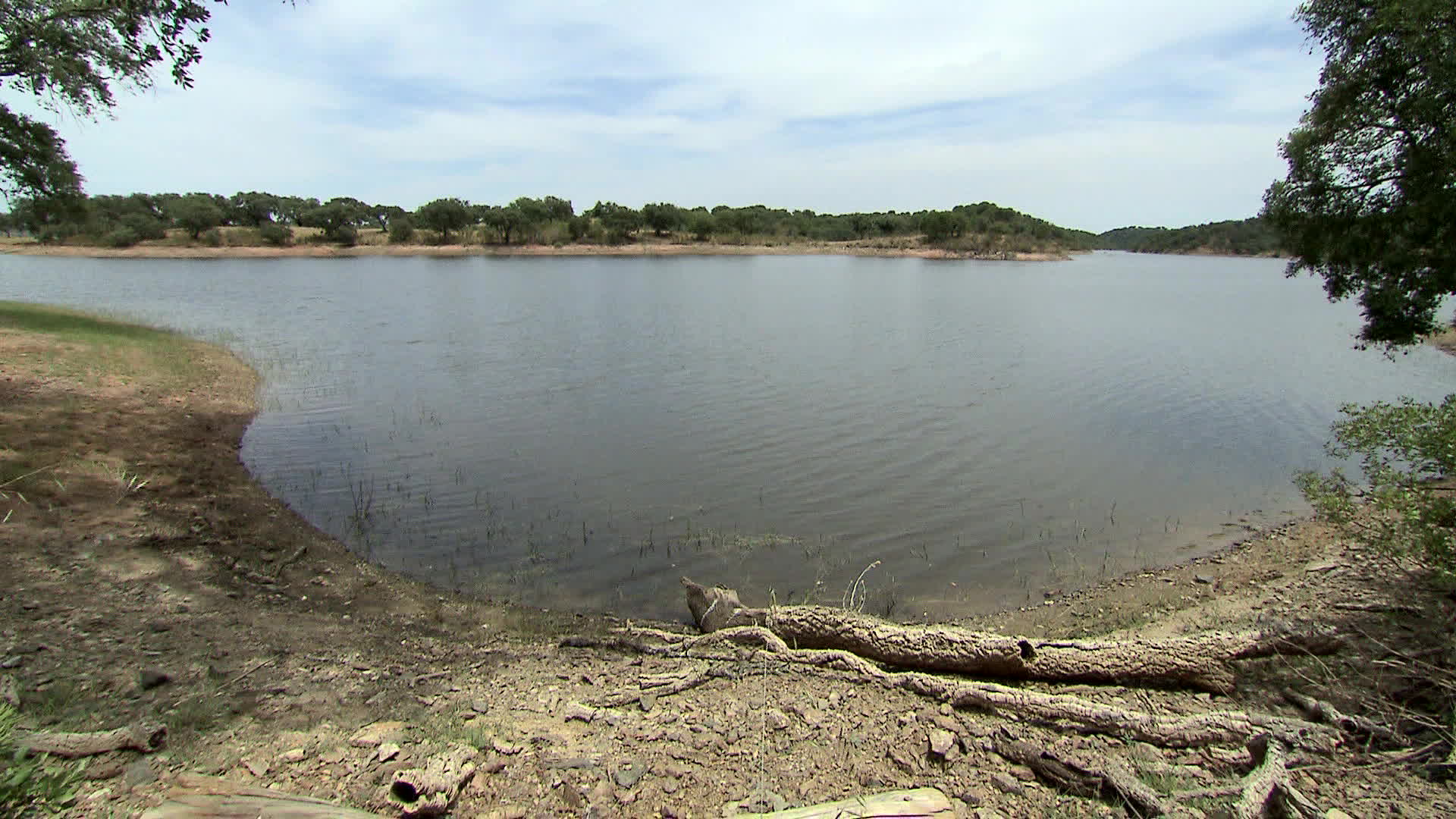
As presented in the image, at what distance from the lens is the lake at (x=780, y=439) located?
862 centimetres

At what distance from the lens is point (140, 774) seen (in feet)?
11.5

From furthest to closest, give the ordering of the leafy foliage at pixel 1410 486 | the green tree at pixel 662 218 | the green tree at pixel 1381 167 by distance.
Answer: the green tree at pixel 662 218, the green tree at pixel 1381 167, the leafy foliage at pixel 1410 486

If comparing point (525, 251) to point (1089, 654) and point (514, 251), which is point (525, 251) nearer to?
point (514, 251)

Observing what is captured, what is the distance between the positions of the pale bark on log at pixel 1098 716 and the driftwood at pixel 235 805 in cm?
312

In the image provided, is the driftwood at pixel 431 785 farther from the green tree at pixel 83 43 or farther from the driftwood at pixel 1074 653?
the green tree at pixel 83 43

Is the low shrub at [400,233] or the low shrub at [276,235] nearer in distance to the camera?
the low shrub at [276,235]

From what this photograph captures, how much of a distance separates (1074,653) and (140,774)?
18.7ft

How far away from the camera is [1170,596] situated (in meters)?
7.71

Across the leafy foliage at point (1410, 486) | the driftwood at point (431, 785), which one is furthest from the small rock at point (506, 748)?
the leafy foliage at point (1410, 486)

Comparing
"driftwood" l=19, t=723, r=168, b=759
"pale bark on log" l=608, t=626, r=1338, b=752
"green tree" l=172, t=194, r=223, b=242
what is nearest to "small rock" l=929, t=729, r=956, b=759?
"pale bark on log" l=608, t=626, r=1338, b=752

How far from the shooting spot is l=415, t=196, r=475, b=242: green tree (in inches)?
3664

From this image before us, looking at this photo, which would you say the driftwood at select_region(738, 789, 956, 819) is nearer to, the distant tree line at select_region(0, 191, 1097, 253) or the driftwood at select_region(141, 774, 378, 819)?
the driftwood at select_region(141, 774, 378, 819)

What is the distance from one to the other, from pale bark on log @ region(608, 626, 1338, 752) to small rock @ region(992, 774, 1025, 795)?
68cm

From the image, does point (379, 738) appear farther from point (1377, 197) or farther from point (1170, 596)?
point (1377, 197)
